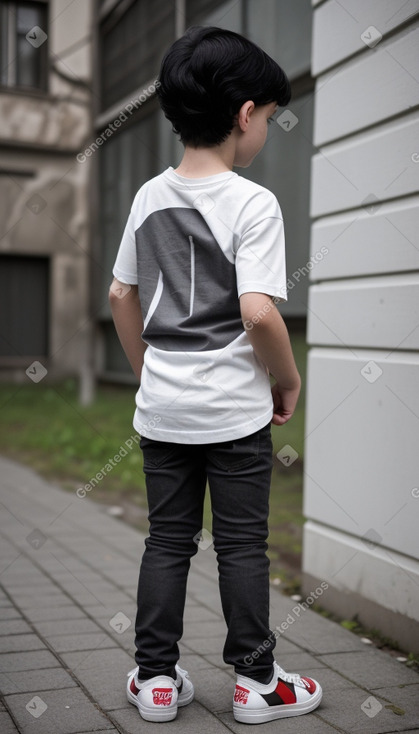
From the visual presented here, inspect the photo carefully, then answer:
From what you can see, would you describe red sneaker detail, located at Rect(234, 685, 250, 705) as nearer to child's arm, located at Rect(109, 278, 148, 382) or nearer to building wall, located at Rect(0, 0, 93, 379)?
child's arm, located at Rect(109, 278, 148, 382)

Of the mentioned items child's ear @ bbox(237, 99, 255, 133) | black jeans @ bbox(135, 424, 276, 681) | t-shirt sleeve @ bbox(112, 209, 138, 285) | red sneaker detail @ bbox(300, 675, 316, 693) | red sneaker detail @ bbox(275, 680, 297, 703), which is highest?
child's ear @ bbox(237, 99, 255, 133)

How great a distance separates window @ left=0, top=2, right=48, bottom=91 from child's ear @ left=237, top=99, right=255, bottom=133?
12.7m

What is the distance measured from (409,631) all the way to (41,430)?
6.36 metres

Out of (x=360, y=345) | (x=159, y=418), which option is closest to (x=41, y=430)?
(x=360, y=345)

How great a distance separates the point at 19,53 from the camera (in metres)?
13.8

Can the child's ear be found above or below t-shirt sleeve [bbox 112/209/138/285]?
above

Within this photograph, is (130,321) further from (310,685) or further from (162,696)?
(310,685)

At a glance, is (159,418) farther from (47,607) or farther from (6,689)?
(47,607)

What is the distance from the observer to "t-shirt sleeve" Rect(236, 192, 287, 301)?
1.95 meters

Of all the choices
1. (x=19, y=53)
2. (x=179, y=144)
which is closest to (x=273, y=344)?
(x=179, y=144)

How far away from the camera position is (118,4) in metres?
10.5

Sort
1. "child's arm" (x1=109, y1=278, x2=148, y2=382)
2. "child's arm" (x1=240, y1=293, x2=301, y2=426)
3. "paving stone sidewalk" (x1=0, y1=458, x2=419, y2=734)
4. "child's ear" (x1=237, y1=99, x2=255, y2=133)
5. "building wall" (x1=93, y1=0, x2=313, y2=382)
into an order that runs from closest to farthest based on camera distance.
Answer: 1. "child's arm" (x1=240, y1=293, x2=301, y2=426)
2. "child's ear" (x1=237, y1=99, x2=255, y2=133)
3. "paving stone sidewalk" (x1=0, y1=458, x2=419, y2=734)
4. "child's arm" (x1=109, y1=278, x2=148, y2=382)
5. "building wall" (x1=93, y1=0, x2=313, y2=382)

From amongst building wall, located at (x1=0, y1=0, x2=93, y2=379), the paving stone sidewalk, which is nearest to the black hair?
the paving stone sidewalk

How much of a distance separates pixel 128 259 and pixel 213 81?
53cm
